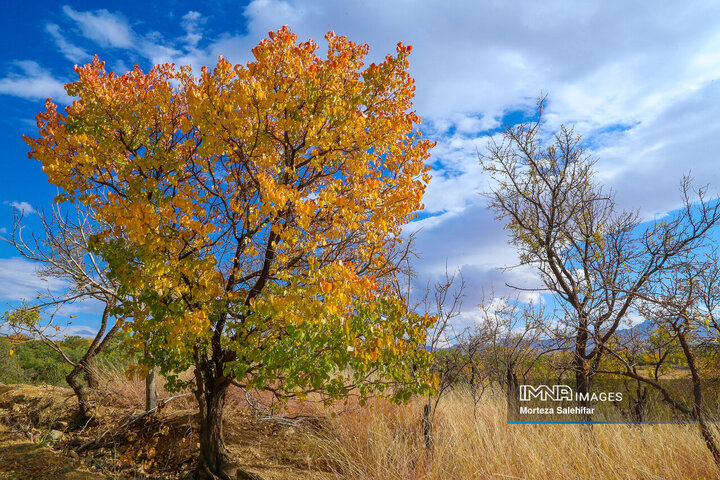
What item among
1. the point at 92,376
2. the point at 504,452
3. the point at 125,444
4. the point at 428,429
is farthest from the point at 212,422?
the point at 92,376

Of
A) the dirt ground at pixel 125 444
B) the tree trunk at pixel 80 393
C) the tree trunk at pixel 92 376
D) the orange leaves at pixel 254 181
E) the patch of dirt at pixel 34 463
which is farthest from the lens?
the tree trunk at pixel 92 376

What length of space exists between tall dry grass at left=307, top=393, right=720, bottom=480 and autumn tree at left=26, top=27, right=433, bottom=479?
3.31 feet

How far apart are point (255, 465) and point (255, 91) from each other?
5.46m

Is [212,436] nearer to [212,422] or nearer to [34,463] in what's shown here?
[212,422]

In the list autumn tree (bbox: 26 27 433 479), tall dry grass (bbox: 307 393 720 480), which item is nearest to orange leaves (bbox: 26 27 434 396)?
autumn tree (bbox: 26 27 433 479)

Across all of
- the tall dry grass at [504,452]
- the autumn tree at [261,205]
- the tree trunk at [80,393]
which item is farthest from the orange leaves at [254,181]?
the tree trunk at [80,393]

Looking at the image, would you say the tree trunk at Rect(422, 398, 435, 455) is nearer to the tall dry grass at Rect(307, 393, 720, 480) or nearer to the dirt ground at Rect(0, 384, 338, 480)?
the tall dry grass at Rect(307, 393, 720, 480)

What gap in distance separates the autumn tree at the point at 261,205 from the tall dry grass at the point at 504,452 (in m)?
1.01

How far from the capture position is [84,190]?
657cm

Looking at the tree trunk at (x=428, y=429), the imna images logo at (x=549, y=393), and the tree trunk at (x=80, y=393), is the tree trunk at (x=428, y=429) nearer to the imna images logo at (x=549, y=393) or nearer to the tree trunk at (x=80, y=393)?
the imna images logo at (x=549, y=393)

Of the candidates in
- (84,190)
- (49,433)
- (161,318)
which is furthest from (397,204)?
(49,433)

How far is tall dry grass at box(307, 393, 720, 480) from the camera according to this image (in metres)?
5.66

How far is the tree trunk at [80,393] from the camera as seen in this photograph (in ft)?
30.9

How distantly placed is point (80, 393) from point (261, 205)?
7.17 meters
